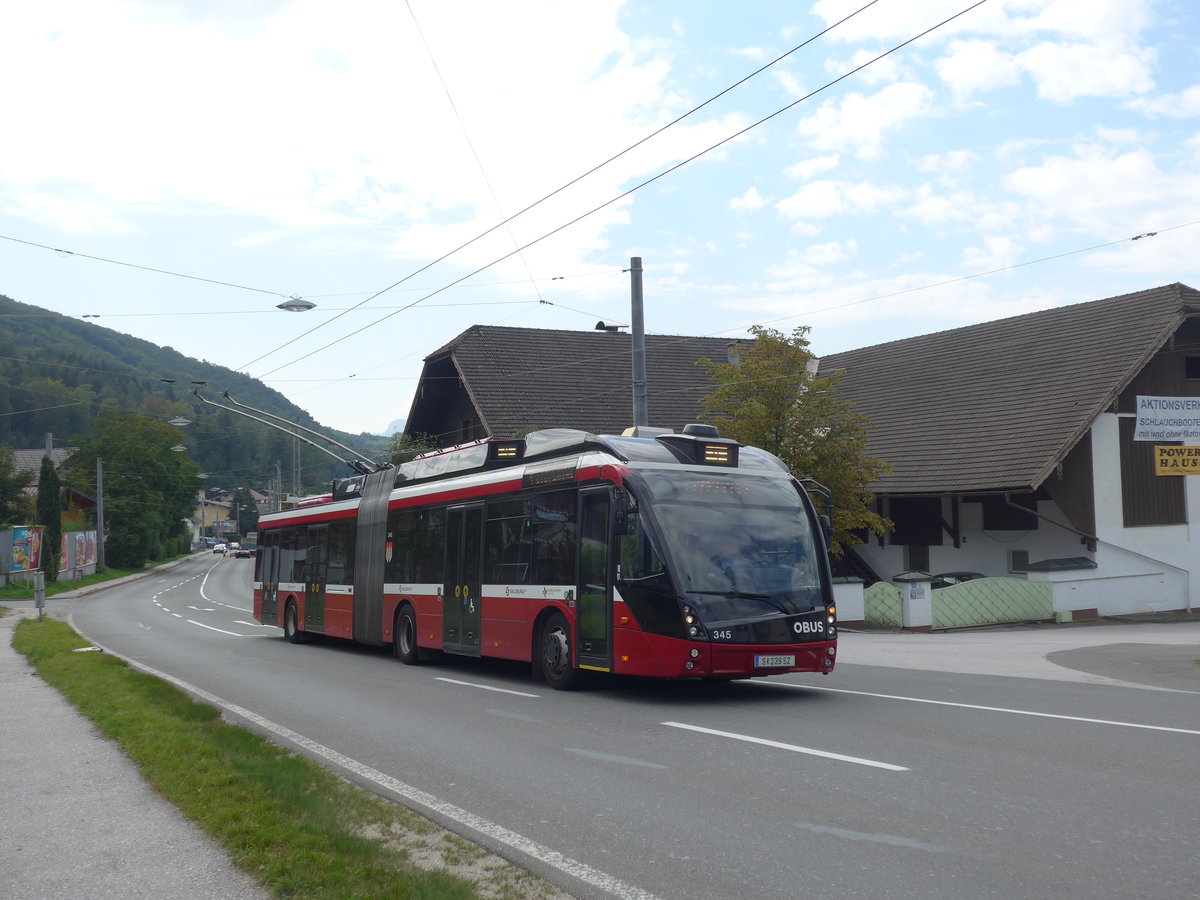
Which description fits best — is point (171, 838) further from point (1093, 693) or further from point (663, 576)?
point (1093, 693)

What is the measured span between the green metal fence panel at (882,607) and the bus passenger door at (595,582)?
15.1 m

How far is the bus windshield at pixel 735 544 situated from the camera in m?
11.5

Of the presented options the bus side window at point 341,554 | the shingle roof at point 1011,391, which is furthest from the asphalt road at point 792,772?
the shingle roof at point 1011,391

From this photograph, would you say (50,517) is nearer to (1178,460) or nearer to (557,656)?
(1178,460)

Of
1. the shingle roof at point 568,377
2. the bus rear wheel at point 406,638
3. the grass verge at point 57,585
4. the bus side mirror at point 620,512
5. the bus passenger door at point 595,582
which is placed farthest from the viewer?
the grass verge at point 57,585

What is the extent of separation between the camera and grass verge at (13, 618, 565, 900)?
509 cm

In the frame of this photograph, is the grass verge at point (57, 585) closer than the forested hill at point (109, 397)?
Yes

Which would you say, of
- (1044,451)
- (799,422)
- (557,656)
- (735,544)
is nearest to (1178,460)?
(1044,451)

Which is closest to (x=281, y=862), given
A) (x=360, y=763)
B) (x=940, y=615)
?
(x=360, y=763)

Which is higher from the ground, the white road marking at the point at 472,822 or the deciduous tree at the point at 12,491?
the deciduous tree at the point at 12,491

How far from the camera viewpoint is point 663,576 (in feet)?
37.8

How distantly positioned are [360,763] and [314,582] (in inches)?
572

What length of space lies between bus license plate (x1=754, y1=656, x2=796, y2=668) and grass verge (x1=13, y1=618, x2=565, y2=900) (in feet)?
15.6

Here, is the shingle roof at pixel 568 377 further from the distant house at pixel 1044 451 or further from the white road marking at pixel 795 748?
the white road marking at pixel 795 748
